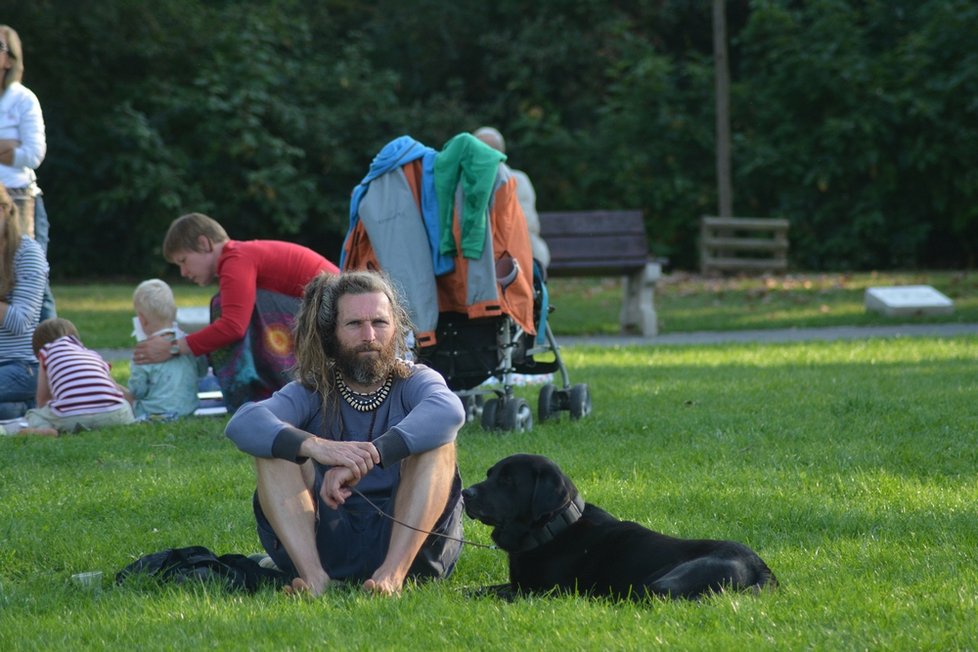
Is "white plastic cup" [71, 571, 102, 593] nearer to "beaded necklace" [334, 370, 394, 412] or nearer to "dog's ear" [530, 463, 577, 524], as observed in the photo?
"beaded necklace" [334, 370, 394, 412]

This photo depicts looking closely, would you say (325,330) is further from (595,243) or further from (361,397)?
(595,243)

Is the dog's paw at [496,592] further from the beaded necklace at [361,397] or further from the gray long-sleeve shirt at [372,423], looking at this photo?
the beaded necklace at [361,397]

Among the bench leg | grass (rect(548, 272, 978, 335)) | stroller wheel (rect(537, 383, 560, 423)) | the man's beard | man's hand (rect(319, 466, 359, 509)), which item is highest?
the man's beard

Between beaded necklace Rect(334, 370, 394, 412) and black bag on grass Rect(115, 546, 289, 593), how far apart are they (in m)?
0.65

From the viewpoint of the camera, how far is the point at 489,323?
799cm

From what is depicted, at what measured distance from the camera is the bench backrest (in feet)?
47.5

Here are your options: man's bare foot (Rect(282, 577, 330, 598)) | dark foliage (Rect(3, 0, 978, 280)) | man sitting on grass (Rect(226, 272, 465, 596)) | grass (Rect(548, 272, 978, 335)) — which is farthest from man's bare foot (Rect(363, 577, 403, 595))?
dark foliage (Rect(3, 0, 978, 280))

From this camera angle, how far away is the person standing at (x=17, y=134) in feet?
30.9

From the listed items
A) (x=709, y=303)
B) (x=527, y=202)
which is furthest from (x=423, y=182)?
(x=709, y=303)

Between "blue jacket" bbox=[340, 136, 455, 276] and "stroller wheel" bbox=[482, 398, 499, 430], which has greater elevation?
"blue jacket" bbox=[340, 136, 455, 276]

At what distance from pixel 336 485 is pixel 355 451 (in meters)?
0.13

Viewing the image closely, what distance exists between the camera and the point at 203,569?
484 cm

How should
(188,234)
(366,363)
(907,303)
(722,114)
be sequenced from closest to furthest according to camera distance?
(366,363)
(188,234)
(907,303)
(722,114)

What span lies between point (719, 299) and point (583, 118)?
1005 cm
